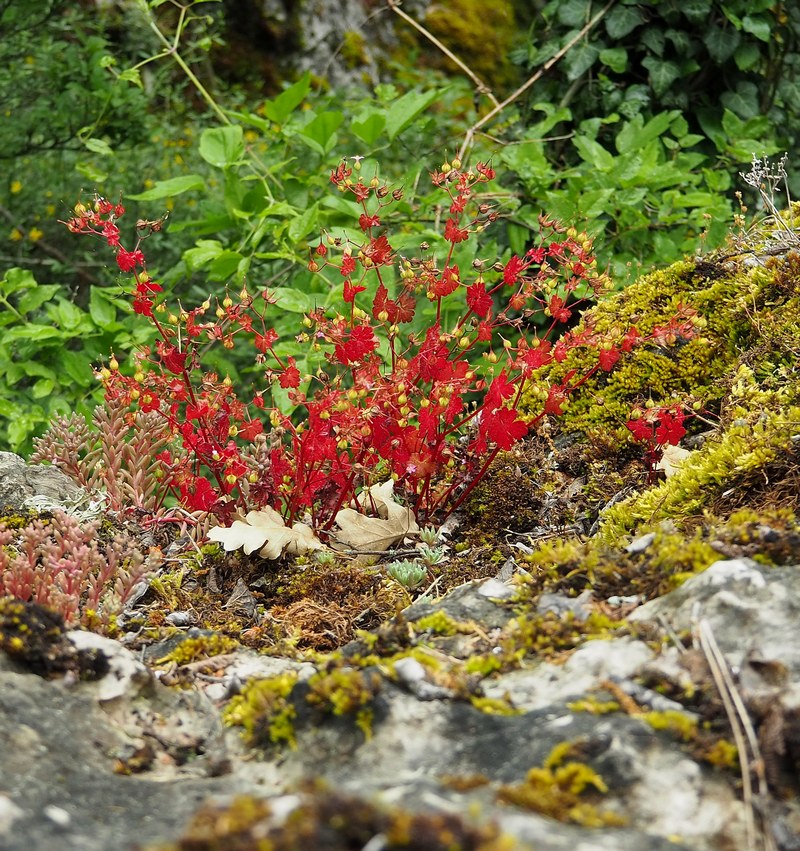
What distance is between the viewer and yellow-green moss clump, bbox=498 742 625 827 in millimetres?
1257

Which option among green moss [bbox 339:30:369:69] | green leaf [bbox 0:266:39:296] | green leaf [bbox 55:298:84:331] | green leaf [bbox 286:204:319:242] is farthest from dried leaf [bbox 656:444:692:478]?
green moss [bbox 339:30:369:69]

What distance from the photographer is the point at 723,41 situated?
4918 millimetres

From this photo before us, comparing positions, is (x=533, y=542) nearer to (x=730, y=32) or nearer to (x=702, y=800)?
(x=702, y=800)

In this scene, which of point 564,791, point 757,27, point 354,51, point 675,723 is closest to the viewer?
point 564,791

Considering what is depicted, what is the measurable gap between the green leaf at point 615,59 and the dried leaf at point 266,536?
3.62m

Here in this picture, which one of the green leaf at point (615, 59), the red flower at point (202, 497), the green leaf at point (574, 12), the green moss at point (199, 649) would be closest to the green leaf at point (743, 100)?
the green leaf at point (615, 59)

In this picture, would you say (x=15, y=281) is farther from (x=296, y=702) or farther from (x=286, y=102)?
(x=296, y=702)

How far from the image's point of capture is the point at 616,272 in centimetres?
373

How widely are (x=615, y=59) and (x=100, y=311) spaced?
3.13 m

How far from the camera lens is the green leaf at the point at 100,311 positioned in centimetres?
395

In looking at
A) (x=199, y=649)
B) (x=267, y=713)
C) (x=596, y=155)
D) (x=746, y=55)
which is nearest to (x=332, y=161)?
(x=596, y=155)

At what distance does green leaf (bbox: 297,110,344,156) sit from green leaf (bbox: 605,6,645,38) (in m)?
1.97

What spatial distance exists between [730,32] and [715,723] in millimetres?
4582

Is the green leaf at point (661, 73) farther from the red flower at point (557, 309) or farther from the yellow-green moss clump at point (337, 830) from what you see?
the yellow-green moss clump at point (337, 830)
